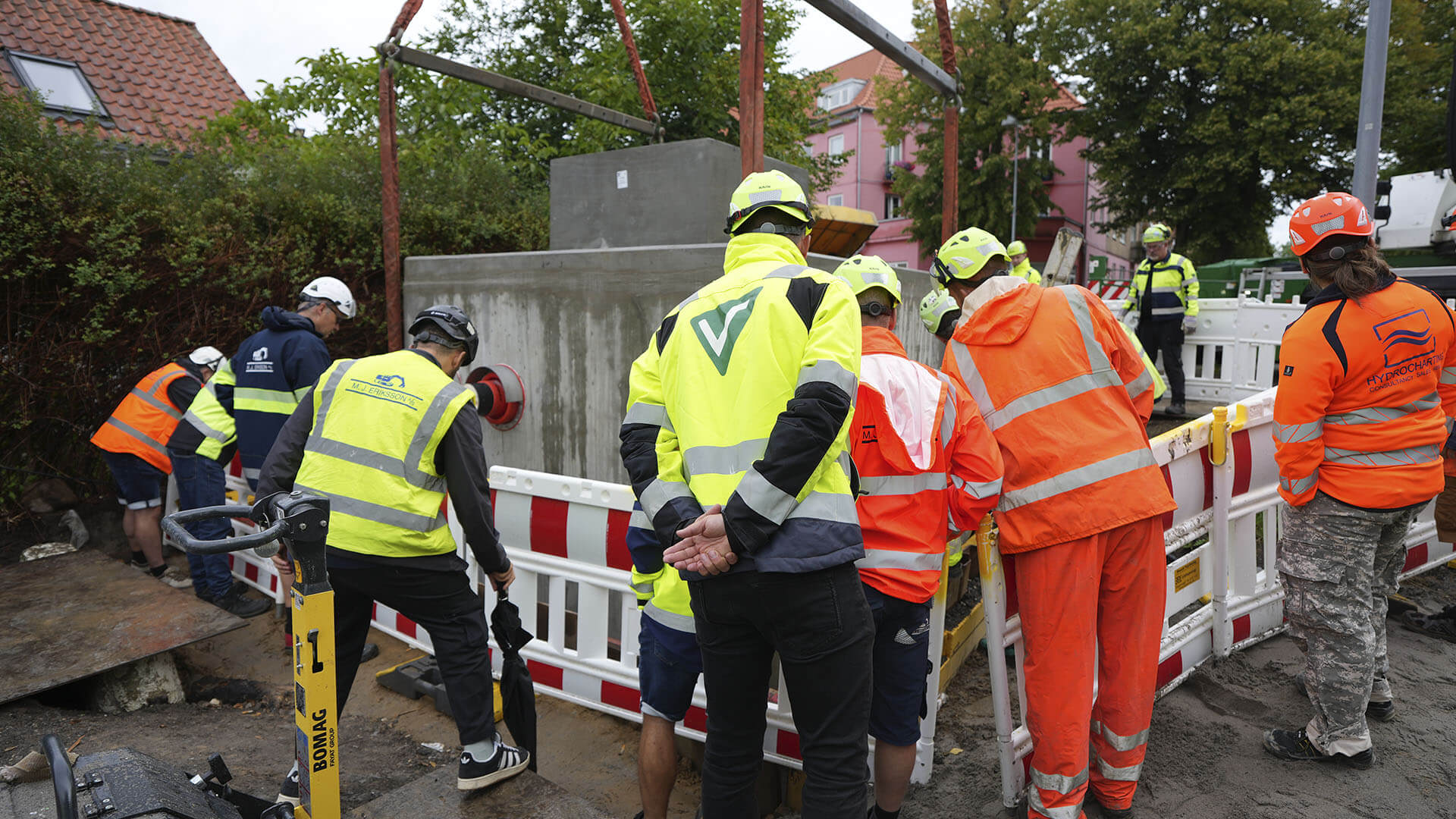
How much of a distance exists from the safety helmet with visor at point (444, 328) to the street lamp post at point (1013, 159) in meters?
26.2

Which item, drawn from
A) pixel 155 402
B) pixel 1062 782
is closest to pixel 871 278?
pixel 1062 782

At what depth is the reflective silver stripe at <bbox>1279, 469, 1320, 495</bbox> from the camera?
311 centimetres

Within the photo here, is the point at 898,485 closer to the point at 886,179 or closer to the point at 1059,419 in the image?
the point at 1059,419

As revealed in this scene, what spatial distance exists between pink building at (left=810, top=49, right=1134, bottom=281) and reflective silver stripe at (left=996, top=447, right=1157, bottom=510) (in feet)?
101

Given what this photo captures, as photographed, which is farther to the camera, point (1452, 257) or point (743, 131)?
point (1452, 257)

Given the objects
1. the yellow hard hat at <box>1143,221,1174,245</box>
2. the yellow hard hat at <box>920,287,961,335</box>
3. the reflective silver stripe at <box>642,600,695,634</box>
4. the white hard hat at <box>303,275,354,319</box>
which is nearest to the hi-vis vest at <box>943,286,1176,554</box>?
the yellow hard hat at <box>920,287,961,335</box>

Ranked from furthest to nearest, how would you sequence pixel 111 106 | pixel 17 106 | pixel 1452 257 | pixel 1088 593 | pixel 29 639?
pixel 111 106 → pixel 1452 257 → pixel 17 106 → pixel 29 639 → pixel 1088 593

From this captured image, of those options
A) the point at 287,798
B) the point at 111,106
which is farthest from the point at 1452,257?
the point at 111,106

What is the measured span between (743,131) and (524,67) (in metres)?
14.2

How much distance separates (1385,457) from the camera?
9.98 ft

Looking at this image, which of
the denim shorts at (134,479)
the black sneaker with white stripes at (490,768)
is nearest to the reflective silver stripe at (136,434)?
the denim shorts at (134,479)

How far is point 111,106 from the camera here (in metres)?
14.4

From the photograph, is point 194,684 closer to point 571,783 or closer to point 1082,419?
point 571,783

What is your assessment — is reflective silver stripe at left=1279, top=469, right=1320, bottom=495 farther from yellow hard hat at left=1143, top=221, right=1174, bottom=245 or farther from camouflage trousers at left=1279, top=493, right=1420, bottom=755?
yellow hard hat at left=1143, top=221, right=1174, bottom=245
